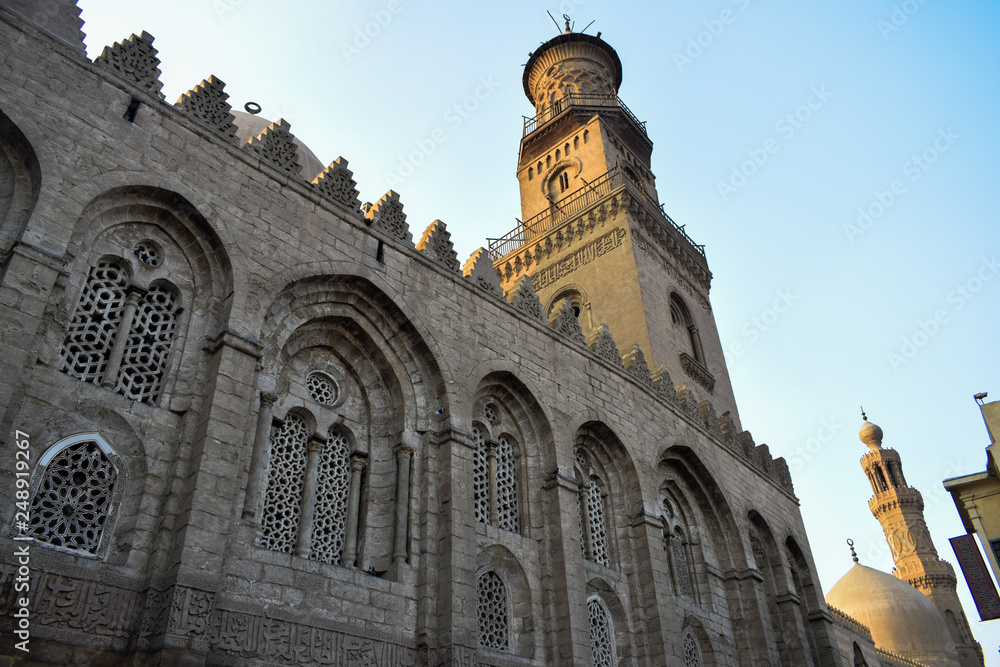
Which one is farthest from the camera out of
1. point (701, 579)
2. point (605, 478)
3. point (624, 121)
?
point (624, 121)

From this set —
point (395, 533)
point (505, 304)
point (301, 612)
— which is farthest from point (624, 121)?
point (301, 612)

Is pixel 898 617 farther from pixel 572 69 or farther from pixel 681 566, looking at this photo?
pixel 572 69

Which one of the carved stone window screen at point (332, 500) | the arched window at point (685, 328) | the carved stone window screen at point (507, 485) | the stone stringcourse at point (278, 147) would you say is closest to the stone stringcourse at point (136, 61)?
the stone stringcourse at point (278, 147)

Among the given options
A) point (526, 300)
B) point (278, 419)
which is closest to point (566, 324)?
point (526, 300)

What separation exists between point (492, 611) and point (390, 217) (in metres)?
4.96

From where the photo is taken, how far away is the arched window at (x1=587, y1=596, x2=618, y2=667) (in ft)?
32.3

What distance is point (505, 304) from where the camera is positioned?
10.7 meters

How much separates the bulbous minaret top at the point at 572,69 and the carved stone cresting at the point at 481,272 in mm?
14349

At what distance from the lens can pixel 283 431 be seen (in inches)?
309

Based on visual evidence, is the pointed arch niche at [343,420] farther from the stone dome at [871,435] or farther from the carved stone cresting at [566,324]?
the stone dome at [871,435]

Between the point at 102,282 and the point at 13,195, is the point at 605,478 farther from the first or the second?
the point at 13,195

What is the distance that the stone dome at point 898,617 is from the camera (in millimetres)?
29438

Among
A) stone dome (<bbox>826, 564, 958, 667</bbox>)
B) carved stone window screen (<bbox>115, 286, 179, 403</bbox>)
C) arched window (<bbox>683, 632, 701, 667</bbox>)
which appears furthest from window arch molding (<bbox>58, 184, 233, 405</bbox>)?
stone dome (<bbox>826, 564, 958, 667</bbox>)

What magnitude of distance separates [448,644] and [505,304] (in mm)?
4770
